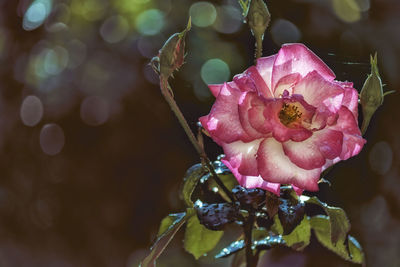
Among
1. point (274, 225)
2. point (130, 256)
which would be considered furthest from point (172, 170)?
point (274, 225)

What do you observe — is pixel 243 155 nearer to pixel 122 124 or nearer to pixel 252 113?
pixel 252 113

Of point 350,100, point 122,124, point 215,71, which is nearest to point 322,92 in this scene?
point 350,100

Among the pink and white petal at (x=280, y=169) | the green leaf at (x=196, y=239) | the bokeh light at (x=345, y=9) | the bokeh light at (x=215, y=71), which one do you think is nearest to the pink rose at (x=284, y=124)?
the pink and white petal at (x=280, y=169)

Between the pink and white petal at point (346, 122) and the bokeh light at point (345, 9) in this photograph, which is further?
the bokeh light at point (345, 9)

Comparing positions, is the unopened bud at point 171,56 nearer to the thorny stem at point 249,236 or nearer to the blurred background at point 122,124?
the thorny stem at point 249,236

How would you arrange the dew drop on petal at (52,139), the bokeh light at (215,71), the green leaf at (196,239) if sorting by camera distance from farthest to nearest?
the dew drop on petal at (52,139)
the bokeh light at (215,71)
the green leaf at (196,239)

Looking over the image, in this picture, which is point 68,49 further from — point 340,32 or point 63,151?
point 340,32
